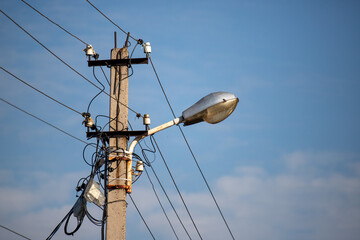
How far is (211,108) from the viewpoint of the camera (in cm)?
1450

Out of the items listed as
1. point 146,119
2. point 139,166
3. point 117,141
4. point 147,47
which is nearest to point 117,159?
point 117,141

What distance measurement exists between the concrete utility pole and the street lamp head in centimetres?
123

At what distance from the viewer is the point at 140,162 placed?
47.9ft

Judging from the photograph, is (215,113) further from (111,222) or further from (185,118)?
(111,222)

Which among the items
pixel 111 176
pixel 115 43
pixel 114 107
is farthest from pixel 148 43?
pixel 111 176

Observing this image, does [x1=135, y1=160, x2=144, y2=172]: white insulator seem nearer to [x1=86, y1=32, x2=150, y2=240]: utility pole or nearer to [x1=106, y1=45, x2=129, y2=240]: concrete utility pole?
[x1=86, y1=32, x2=150, y2=240]: utility pole

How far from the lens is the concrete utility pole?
13.4 metres

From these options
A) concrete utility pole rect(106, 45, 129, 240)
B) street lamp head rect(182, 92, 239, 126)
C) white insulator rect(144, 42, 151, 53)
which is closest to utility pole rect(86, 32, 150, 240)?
concrete utility pole rect(106, 45, 129, 240)

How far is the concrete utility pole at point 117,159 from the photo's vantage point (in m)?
13.4

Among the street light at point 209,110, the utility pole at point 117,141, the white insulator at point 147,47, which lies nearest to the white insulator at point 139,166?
the utility pole at point 117,141

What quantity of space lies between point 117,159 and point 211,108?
6.65ft

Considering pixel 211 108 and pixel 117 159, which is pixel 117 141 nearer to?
pixel 117 159

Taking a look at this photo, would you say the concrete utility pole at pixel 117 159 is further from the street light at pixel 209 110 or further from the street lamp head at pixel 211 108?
the street lamp head at pixel 211 108

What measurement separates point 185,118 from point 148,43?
5.82 feet
